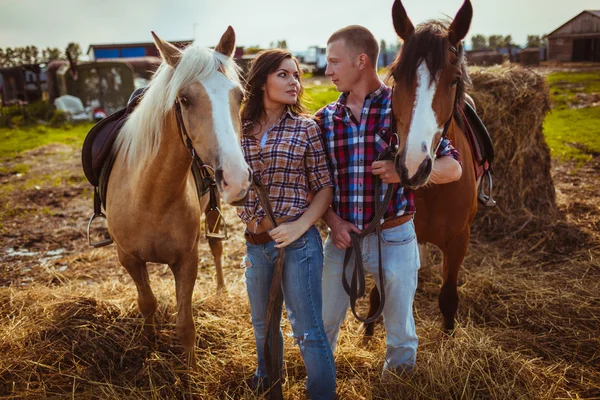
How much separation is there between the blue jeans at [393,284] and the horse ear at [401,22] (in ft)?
3.23

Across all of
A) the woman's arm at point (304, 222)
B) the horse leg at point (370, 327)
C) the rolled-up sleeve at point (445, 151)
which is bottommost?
the horse leg at point (370, 327)

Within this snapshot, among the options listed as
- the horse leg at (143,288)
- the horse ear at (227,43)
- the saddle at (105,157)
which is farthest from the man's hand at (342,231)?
the horse leg at (143,288)

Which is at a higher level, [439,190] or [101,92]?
[101,92]

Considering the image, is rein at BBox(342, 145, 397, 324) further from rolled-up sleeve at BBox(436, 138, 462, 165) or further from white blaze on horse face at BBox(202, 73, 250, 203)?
white blaze on horse face at BBox(202, 73, 250, 203)

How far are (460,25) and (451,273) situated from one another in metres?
1.68

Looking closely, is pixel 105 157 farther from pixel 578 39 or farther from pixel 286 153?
pixel 578 39

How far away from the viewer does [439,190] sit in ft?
8.80

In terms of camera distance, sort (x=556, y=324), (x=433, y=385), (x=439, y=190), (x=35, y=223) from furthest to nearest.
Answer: (x=35, y=223) < (x=556, y=324) < (x=439, y=190) < (x=433, y=385)

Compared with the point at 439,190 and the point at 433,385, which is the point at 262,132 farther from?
the point at 433,385

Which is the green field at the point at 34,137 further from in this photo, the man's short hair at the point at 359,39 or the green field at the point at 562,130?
the man's short hair at the point at 359,39

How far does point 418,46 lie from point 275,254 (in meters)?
1.17

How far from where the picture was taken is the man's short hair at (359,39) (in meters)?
1.93

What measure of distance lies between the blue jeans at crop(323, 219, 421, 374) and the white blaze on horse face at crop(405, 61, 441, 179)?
443mm

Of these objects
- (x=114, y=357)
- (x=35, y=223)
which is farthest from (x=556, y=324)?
(x=35, y=223)
